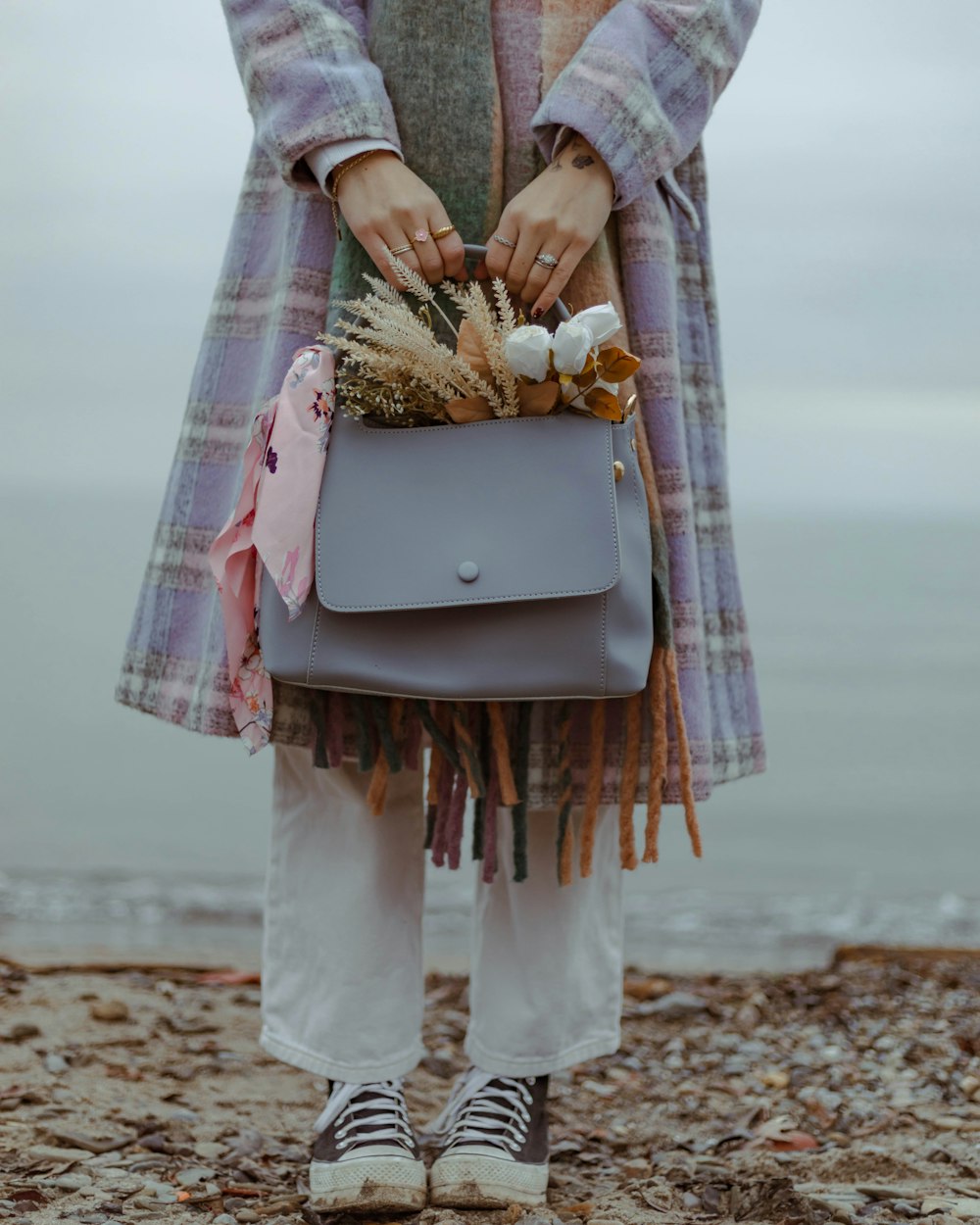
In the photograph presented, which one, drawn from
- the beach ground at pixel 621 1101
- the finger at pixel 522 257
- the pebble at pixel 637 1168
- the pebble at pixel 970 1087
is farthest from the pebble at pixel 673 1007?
the finger at pixel 522 257

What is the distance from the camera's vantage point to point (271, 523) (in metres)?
1.19

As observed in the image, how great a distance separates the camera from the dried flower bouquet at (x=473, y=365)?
1150 millimetres

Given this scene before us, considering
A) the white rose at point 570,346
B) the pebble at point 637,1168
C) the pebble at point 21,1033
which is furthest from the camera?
the pebble at point 21,1033

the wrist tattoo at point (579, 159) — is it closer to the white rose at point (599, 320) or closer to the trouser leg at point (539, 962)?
the white rose at point (599, 320)

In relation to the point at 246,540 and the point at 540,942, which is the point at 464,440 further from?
the point at 540,942

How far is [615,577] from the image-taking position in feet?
3.72

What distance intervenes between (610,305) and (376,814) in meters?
0.54

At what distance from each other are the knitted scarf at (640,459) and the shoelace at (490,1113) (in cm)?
25

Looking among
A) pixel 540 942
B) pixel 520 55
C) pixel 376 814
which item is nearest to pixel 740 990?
pixel 540 942

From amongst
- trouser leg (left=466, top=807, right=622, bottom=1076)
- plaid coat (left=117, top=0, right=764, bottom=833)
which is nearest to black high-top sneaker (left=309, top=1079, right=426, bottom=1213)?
trouser leg (left=466, top=807, right=622, bottom=1076)

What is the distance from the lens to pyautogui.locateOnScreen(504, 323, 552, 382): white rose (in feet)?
3.73

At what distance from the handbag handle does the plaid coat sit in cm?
3

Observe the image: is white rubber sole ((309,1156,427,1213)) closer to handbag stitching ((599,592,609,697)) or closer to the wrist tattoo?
handbag stitching ((599,592,609,697))

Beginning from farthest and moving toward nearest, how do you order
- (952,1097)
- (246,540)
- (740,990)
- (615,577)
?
(740,990) < (952,1097) < (246,540) < (615,577)
